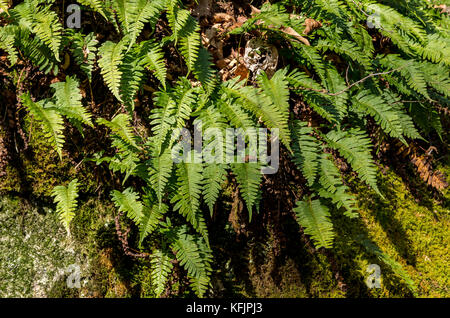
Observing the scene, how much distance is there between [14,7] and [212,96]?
1.58 m

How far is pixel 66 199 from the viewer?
8.08 feet

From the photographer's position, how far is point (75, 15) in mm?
2783

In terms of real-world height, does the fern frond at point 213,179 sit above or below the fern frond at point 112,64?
below

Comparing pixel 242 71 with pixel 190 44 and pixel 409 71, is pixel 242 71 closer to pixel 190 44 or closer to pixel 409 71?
pixel 190 44

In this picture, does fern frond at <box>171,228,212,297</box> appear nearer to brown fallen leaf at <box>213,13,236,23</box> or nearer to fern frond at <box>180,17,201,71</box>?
fern frond at <box>180,17,201,71</box>

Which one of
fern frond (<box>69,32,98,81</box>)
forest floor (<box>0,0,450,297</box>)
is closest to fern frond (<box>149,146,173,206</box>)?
forest floor (<box>0,0,450,297</box>)

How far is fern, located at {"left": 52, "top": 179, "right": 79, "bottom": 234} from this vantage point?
238cm

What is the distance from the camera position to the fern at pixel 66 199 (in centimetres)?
238

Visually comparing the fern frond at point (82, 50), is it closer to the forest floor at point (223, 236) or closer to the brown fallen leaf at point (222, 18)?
the forest floor at point (223, 236)

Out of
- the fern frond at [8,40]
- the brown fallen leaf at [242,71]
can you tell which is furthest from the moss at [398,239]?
the fern frond at [8,40]

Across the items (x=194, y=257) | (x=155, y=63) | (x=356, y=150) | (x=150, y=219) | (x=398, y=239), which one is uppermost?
(x=155, y=63)

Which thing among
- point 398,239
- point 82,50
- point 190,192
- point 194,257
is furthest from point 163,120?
point 398,239

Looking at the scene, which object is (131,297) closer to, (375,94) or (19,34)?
(19,34)

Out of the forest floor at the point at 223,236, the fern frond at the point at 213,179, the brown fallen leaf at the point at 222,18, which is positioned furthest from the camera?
the brown fallen leaf at the point at 222,18
